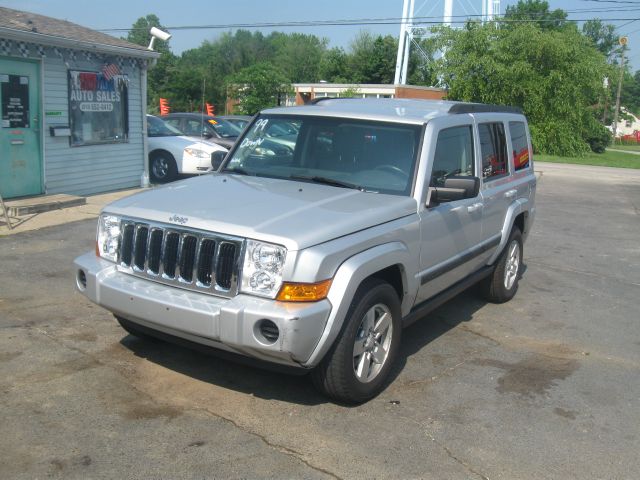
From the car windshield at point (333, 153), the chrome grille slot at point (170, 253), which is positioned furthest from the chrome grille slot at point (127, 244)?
the car windshield at point (333, 153)

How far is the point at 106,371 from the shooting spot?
4887mm

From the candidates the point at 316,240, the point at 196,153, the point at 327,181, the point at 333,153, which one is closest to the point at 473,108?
the point at 333,153

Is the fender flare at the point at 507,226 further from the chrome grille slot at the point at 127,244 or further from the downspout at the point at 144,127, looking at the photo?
the downspout at the point at 144,127

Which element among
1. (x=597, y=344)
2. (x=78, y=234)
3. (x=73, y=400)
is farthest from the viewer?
(x=78, y=234)

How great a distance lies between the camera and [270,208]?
→ 444cm

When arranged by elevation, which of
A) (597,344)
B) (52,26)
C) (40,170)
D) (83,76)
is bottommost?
(597,344)

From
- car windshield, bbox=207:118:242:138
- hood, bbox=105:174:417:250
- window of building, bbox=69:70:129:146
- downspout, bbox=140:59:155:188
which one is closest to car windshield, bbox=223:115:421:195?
hood, bbox=105:174:417:250

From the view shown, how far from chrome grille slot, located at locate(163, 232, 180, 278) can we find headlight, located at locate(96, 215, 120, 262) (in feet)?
1.55

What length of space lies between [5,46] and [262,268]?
8303 mm

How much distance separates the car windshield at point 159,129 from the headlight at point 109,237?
11237mm

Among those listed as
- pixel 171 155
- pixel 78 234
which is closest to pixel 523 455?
pixel 78 234

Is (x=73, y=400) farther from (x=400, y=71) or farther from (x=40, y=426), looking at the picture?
(x=400, y=71)

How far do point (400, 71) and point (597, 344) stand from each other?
46233 millimetres

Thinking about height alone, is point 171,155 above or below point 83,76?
below
